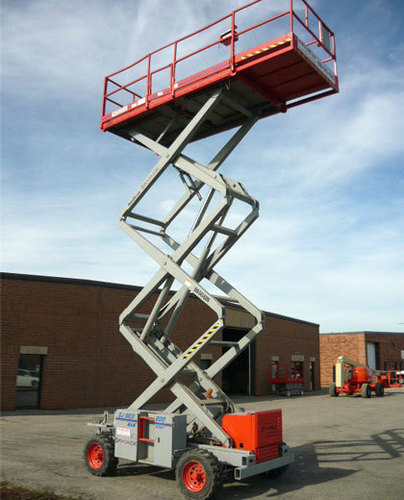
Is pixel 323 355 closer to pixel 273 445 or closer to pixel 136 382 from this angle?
pixel 136 382

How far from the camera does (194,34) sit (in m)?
9.34

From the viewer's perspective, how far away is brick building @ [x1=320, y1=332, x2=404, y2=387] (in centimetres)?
4822

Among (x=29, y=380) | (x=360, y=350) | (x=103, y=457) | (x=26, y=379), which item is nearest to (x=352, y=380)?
(x=360, y=350)

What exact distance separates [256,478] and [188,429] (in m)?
1.65

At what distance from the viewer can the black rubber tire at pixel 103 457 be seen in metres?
8.35

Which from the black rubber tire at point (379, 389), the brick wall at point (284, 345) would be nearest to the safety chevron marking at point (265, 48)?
the brick wall at point (284, 345)

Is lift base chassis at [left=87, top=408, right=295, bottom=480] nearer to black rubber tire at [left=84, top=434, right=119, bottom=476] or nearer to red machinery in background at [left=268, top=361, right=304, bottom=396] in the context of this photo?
black rubber tire at [left=84, top=434, right=119, bottom=476]

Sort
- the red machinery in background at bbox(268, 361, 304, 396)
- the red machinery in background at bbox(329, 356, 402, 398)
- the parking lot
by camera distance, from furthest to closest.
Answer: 1. the red machinery in background at bbox(268, 361, 304, 396)
2. the red machinery in background at bbox(329, 356, 402, 398)
3. the parking lot

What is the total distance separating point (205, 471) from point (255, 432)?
40.1 inches

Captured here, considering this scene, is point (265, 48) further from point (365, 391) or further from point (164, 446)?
point (365, 391)

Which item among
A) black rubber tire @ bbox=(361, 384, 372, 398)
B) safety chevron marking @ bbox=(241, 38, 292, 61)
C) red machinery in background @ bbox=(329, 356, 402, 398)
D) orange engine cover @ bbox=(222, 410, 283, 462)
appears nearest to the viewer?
orange engine cover @ bbox=(222, 410, 283, 462)

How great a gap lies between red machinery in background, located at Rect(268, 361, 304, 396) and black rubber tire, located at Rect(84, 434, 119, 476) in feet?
77.8

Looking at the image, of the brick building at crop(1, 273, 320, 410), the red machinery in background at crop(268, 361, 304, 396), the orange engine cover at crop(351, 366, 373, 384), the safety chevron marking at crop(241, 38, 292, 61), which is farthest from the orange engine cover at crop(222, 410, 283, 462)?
the orange engine cover at crop(351, 366, 373, 384)

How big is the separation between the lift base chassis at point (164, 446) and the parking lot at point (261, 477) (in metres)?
0.46
